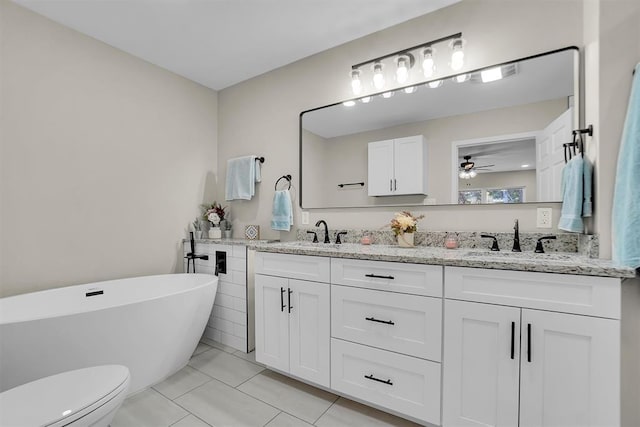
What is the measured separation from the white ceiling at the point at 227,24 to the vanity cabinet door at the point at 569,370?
2.02 m

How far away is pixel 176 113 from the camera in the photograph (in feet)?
9.62

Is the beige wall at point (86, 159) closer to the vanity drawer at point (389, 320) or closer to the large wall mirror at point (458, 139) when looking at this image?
the large wall mirror at point (458, 139)

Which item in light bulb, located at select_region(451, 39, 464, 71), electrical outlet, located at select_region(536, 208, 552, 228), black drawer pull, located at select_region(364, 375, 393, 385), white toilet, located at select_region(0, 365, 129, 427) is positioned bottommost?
black drawer pull, located at select_region(364, 375, 393, 385)

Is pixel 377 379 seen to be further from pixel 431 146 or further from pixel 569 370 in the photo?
pixel 431 146

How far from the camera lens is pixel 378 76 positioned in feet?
7.11

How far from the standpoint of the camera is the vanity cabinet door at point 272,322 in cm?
194

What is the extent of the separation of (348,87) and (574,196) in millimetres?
1704

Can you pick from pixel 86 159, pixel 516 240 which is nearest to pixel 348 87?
pixel 516 240

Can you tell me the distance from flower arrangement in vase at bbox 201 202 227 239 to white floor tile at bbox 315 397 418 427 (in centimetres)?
191

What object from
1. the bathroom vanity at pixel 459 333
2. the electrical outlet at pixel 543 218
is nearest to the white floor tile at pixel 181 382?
the bathroom vanity at pixel 459 333

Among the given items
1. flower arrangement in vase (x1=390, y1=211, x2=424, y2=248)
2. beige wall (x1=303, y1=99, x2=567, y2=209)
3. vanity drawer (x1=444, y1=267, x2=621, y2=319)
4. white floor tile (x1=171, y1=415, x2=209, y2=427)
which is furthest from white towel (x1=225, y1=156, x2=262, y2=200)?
vanity drawer (x1=444, y1=267, x2=621, y2=319)

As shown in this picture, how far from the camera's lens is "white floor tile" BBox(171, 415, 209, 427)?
161 cm

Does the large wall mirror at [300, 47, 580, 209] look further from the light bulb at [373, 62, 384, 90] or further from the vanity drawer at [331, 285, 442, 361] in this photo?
the vanity drawer at [331, 285, 442, 361]

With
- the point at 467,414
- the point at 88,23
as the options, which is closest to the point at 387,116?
the point at 467,414
